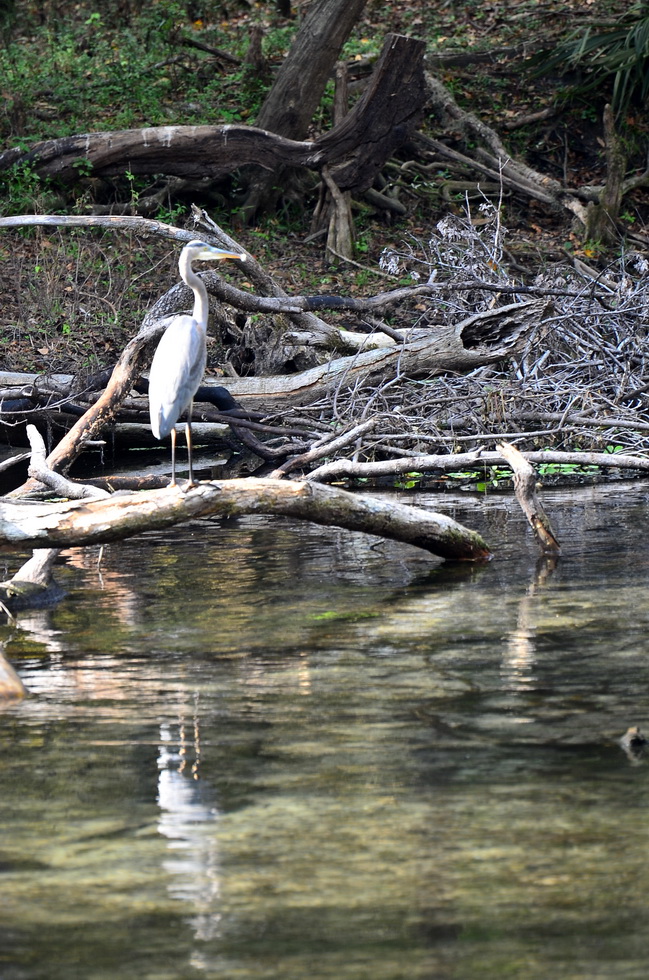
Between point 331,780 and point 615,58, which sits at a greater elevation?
point 615,58

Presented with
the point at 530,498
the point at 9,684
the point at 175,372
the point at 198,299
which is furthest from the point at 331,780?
the point at 530,498

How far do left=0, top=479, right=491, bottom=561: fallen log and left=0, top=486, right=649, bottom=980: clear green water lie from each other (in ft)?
1.71

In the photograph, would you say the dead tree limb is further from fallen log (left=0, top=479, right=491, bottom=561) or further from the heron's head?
the heron's head

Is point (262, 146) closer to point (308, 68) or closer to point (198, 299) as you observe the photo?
point (308, 68)

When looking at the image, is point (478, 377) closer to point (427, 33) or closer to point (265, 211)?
point (265, 211)

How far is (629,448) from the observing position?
32.1 feet

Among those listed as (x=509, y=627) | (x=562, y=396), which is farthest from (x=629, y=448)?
(x=509, y=627)

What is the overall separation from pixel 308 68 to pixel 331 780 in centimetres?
1280

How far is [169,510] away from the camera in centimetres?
566

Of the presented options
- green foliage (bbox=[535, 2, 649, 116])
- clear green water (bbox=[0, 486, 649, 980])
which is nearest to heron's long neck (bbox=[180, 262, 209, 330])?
clear green water (bbox=[0, 486, 649, 980])

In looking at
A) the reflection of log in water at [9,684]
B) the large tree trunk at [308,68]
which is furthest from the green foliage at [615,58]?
the reflection of log in water at [9,684]

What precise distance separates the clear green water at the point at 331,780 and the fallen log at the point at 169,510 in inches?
20.6

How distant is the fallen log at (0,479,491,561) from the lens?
5.61 meters

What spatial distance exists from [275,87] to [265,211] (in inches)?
58.4
